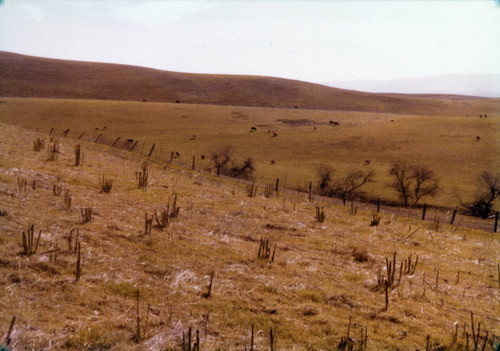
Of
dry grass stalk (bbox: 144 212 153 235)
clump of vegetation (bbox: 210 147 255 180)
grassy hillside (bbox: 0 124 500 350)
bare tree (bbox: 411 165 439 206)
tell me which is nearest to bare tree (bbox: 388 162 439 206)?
bare tree (bbox: 411 165 439 206)

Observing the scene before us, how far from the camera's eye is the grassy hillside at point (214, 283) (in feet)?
15.0

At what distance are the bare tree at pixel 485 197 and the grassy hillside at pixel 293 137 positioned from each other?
82 centimetres

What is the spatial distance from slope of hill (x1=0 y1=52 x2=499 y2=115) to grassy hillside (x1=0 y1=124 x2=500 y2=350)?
8154 cm

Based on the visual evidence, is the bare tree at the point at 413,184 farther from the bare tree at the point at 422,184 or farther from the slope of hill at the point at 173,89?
the slope of hill at the point at 173,89

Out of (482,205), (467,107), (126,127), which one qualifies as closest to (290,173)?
(482,205)

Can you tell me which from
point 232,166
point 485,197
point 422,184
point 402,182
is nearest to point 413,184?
point 422,184

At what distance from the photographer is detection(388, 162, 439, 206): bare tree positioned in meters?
31.5

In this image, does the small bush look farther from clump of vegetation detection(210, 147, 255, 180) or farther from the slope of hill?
the slope of hill

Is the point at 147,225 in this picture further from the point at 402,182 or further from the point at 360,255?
the point at 402,182

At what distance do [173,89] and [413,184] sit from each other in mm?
74731

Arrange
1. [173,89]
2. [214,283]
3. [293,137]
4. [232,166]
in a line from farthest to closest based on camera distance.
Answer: [173,89] → [293,137] → [232,166] → [214,283]

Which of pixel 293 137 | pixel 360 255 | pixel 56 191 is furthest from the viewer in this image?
pixel 293 137

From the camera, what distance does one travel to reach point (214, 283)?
600 cm

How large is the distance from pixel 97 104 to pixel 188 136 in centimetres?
2238
